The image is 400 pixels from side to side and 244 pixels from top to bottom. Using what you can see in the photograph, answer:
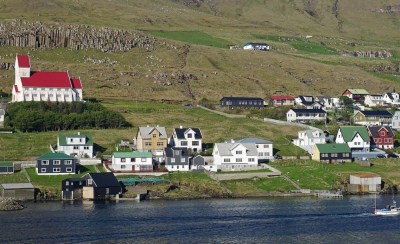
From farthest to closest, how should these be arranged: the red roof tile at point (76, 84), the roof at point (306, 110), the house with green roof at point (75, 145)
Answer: the roof at point (306, 110) → the red roof tile at point (76, 84) → the house with green roof at point (75, 145)

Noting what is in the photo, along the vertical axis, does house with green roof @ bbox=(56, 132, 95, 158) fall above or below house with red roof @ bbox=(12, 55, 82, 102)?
below

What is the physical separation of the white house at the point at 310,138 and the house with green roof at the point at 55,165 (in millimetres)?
31234

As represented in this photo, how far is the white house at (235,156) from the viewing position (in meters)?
95.8

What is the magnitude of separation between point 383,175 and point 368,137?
1477cm

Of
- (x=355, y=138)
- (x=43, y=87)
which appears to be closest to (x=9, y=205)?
(x=43, y=87)

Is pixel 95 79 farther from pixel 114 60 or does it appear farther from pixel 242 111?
pixel 242 111

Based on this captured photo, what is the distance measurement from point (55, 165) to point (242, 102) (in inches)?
2212

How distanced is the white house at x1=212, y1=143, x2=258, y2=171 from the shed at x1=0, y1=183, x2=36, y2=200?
2293cm

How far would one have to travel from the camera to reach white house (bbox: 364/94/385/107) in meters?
150

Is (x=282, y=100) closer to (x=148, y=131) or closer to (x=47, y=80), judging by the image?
(x=47, y=80)

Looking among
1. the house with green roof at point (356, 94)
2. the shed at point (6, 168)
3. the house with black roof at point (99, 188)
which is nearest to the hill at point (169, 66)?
the house with green roof at point (356, 94)

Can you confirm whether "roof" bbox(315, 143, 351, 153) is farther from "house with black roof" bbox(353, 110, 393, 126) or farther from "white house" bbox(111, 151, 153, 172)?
"house with black roof" bbox(353, 110, 393, 126)

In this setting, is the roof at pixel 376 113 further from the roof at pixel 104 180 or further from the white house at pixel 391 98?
the roof at pixel 104 180

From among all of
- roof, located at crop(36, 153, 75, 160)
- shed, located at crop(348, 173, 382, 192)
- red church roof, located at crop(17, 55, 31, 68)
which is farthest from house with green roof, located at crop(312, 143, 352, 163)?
red church roof, located at crop(17, 55, 31, 68)
